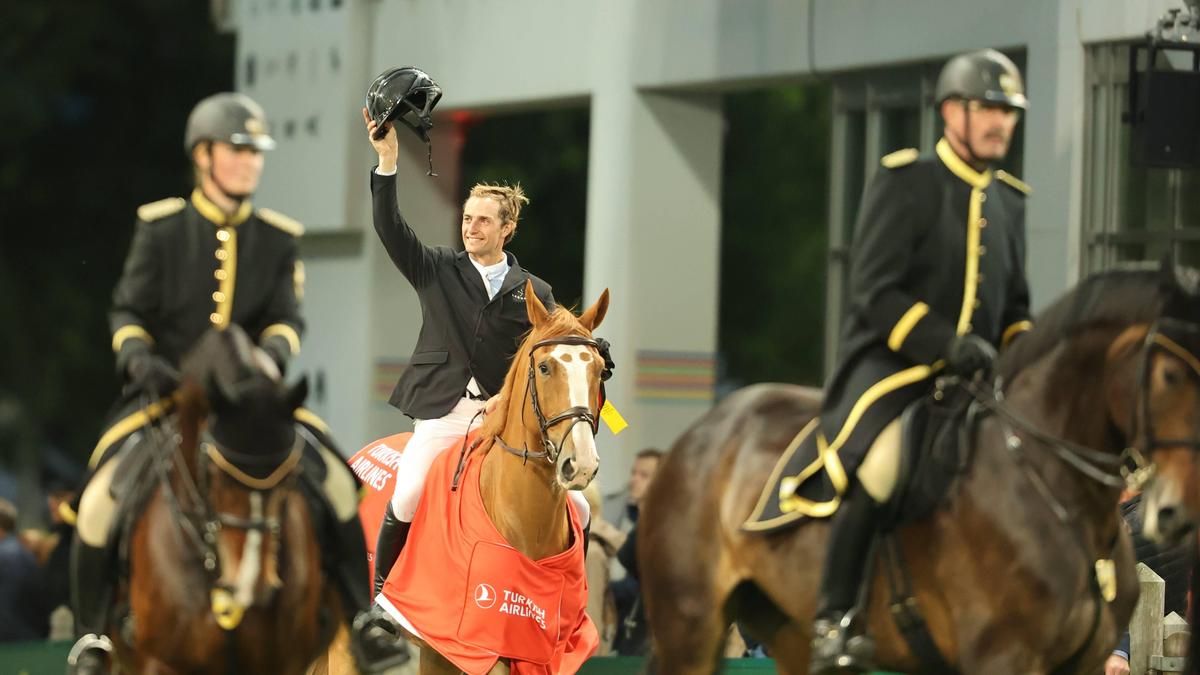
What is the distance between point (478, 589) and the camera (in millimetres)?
9750

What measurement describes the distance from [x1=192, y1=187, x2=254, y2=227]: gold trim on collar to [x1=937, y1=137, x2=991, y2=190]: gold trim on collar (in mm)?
2558

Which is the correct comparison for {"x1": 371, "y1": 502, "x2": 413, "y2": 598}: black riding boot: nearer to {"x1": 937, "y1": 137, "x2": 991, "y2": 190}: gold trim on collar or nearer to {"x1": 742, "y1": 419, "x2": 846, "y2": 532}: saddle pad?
{"x1": 742, "y1": 419, "x2": 846, "y2": 532}: saddle pad

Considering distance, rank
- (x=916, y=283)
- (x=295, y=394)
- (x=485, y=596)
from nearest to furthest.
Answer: (x=295, y=394), (x=916, y=283), (x=485, y=596)

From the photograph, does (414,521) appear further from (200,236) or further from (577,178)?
(577,178)

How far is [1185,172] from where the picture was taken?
1472cm

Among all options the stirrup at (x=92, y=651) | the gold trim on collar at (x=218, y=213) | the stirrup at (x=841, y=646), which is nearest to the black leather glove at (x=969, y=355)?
the stirrup at (x=841, y=646)

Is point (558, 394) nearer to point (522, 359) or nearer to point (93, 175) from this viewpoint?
point (522, 359)

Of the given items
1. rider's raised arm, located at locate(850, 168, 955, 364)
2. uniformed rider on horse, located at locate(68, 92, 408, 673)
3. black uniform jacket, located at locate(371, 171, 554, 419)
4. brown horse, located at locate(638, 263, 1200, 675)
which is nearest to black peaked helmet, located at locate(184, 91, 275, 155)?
uniformed rider on horse, located at locate(68, 92, 408, 673)

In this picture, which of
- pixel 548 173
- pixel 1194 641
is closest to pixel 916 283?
pixel 1194 641

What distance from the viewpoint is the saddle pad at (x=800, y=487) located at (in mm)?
8328

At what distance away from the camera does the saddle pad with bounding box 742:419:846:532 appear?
8.33 metres

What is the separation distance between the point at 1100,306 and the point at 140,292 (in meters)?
3.39

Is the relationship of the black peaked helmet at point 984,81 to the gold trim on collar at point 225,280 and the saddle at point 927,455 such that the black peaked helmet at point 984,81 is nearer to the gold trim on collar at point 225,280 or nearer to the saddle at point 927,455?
the saddle at point 927,455

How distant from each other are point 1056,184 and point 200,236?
28.0 feet
